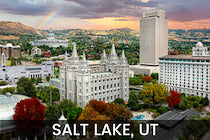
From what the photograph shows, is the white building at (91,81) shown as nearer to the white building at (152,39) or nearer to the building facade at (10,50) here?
the white building at (152,39)

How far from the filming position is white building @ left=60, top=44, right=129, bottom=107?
67.5m

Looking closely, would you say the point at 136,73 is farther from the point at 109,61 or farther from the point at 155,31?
the point at 109,61

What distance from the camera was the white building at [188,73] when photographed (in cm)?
7875

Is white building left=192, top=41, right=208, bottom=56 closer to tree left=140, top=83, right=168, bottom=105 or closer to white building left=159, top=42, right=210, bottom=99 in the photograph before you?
white building left=159, top=42, right=210, bottom=99

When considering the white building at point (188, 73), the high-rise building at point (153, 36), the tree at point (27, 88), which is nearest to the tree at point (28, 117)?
the tree at point (27, 88)

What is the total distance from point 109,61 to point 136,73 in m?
62.6

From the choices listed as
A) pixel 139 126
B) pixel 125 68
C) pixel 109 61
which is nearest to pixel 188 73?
pixel 125 68

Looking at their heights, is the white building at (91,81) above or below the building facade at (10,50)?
below

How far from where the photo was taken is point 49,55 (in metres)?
190

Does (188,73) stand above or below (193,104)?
above

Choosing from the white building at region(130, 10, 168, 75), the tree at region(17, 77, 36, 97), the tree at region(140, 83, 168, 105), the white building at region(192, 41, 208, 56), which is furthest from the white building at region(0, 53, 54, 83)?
the white building at region(192, 41, 208, 56)

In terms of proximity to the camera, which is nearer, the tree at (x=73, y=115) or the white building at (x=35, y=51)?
the tree at (x=73, y=115)

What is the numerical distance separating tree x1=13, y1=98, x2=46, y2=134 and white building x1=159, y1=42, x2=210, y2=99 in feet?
212

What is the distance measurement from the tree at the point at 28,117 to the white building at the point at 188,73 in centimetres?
6477
